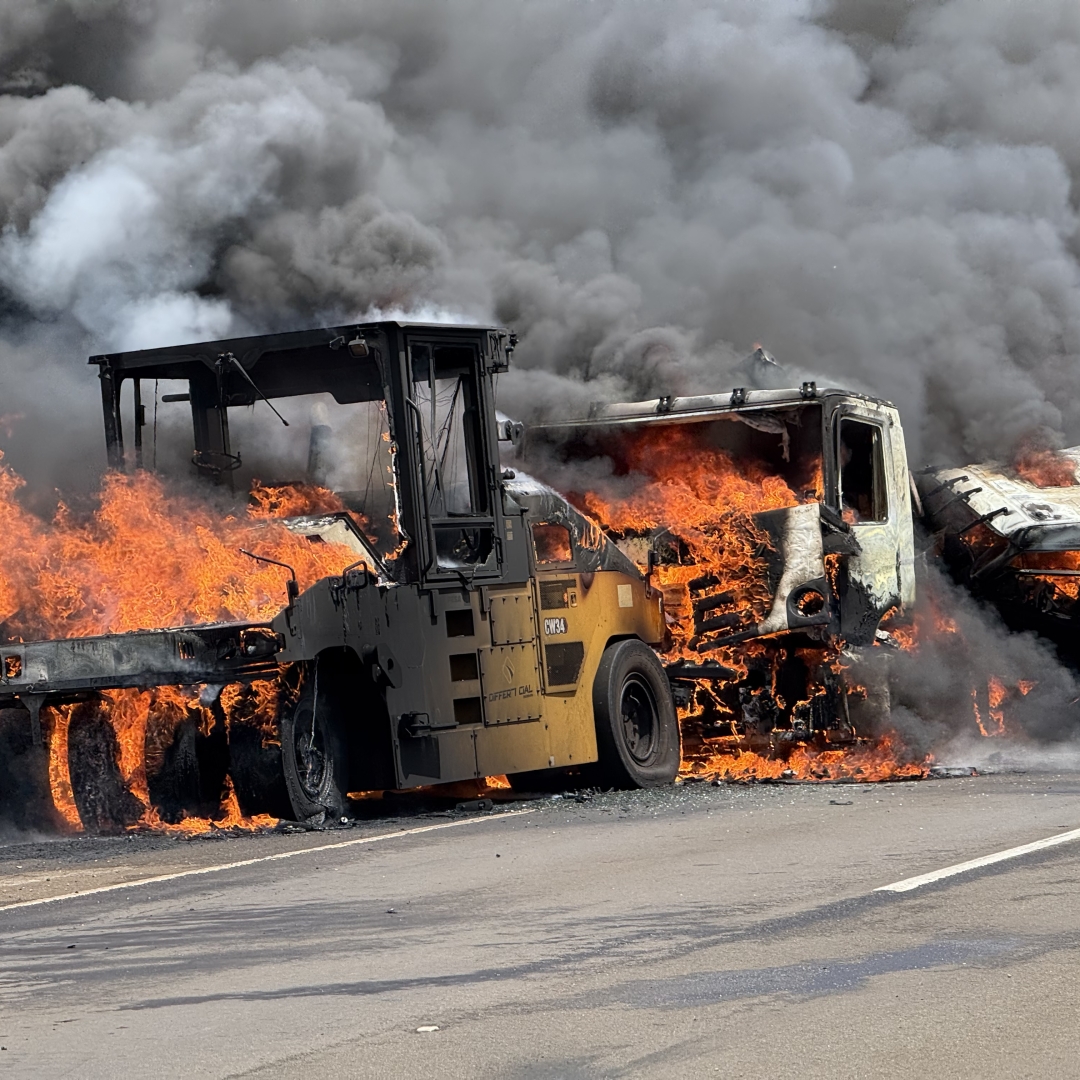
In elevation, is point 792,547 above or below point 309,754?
above

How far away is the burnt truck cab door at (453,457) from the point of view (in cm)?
1254

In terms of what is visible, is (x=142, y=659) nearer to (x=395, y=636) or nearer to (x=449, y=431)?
(x=395, y=636)

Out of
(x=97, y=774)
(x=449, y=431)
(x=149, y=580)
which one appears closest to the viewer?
(x=97, y=774)

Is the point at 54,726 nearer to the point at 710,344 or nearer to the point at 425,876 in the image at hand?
the point at 425,876

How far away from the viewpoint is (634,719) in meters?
14.6

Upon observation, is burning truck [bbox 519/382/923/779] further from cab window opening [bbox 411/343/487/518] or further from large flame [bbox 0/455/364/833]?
large flame [bbox 0/455/364/833]

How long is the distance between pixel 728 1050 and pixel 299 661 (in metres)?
6.54

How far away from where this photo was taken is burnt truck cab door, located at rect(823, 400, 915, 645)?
15.9 metres

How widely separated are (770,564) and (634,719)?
1842mm

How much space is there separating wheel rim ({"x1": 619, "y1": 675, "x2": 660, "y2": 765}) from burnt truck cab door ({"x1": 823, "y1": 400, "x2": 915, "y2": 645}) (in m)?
2.05

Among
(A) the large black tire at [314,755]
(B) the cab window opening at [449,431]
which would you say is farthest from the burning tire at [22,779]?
(B) the cab window opening at [449,431]

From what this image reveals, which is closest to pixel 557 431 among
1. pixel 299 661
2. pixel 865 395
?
pixel 865 395

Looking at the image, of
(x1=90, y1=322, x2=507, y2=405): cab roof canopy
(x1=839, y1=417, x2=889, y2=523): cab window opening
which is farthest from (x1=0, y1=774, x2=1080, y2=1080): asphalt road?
(x1=839, y1=417, x2=889, y2=523): cab window opening

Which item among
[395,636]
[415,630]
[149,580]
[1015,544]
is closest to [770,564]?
[1015,544]
